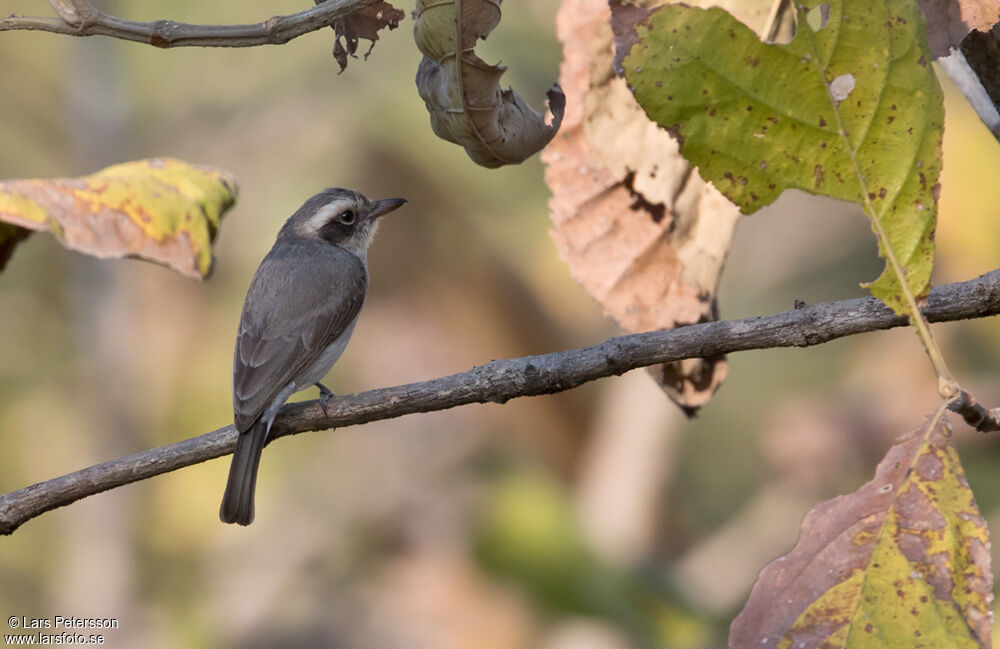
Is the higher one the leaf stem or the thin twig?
the leaf stem

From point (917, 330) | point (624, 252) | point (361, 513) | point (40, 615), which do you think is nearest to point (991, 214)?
point (624, 252)

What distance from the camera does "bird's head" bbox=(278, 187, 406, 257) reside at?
4.89m

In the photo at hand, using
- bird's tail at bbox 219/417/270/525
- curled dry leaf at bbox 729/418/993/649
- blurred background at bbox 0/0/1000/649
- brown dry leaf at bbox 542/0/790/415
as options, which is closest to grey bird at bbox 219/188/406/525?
bird's tail at bbox 219/417/270/525

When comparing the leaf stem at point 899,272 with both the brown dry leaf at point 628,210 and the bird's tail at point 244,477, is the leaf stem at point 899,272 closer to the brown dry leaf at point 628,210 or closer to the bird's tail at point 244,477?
the brown dry leaf at point 628,210

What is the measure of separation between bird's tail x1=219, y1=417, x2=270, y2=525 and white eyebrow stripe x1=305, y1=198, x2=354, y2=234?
1576 millimetres

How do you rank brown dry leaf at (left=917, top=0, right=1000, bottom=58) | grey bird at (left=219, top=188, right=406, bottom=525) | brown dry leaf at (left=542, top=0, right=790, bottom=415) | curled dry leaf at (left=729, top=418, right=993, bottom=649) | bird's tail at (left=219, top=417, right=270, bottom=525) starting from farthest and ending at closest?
grey bird at (left=219, top=188, right=406, bottom=525) < bird's tail at (left=219, top=417, right=270, bottom=525) < brown dry leaf at (left=542, top=0, right=790, bottom=415) < brown dry leaf at (left=917, top=0, right=1000, bottom=58) < curled dry leaf at (left=729, top=418, right=993, bottom=649)

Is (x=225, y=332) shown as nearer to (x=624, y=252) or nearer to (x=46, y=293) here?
(x=46, y=293)

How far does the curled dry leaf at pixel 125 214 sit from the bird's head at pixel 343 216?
226 centimetres

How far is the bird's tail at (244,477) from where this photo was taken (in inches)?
136

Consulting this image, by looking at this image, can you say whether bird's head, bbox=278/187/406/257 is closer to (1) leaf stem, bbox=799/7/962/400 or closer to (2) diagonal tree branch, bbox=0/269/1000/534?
(2) diagonal tree branch, bbox=0/269/1000/534

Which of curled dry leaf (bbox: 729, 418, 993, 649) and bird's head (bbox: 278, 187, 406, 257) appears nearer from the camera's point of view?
curled dry leaf (bbox: 729, 418, 993, 649)

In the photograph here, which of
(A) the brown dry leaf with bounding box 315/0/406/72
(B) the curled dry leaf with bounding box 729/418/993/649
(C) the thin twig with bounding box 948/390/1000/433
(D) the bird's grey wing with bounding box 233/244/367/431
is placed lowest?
(B) the curled dry leaf with bounding box 729/418/993/649

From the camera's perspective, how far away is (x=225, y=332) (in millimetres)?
6848

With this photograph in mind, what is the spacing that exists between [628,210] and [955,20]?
97 cm
